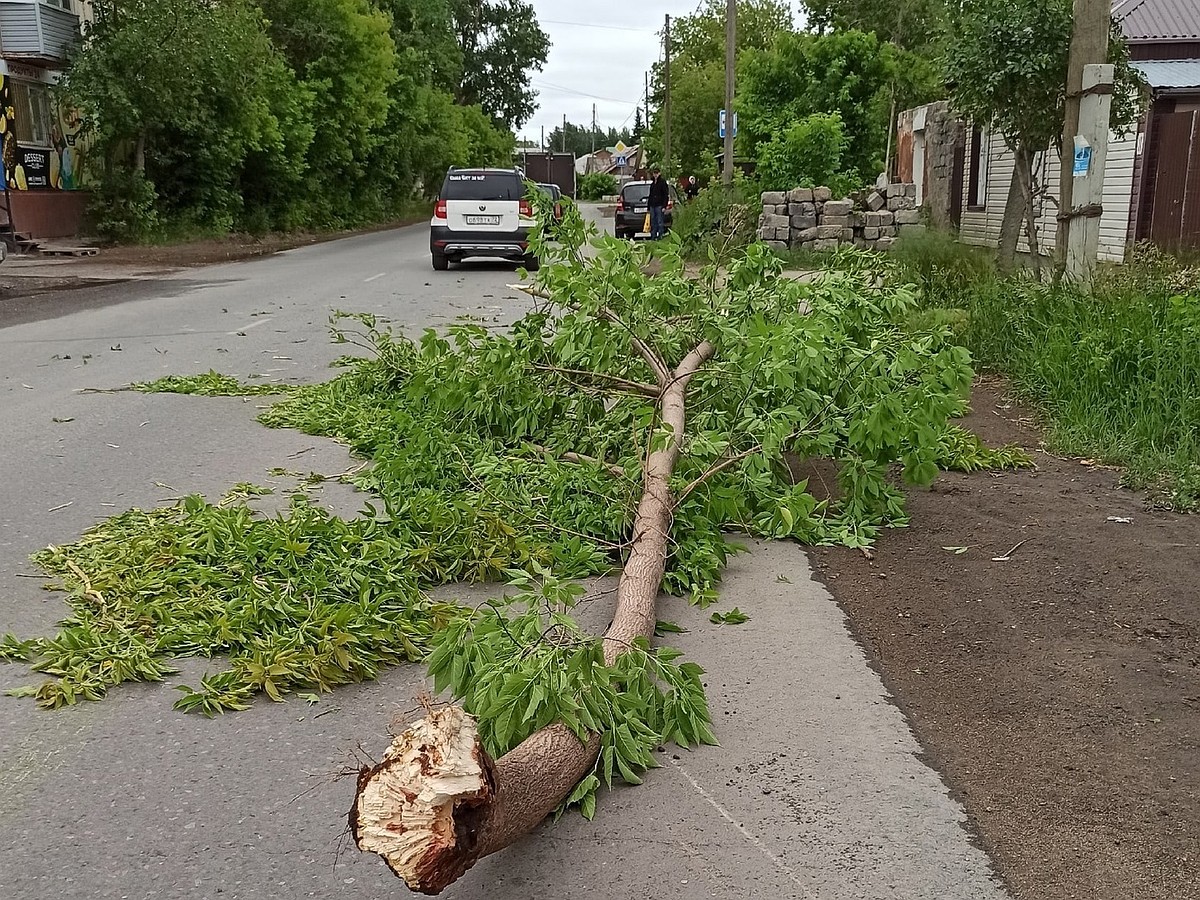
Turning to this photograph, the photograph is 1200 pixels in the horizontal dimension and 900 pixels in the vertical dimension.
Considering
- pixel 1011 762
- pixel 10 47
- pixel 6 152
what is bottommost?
pixel 1011 762

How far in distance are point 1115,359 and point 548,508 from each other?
4043mm

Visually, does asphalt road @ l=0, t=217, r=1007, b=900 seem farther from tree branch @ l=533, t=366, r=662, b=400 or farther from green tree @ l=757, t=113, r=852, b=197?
green tree @ l=757, t=113, r=852, b=197

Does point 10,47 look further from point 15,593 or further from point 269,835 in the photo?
point 269,835

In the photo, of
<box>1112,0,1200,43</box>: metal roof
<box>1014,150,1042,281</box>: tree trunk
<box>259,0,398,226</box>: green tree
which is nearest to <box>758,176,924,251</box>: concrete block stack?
<box>1112,0,1200,43</box>: metal roof

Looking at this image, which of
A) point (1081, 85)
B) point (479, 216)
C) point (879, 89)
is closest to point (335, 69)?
point (479, 216)

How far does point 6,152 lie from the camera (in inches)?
985

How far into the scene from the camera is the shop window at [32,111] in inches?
1032

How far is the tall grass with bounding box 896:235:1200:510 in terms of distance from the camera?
665 cm

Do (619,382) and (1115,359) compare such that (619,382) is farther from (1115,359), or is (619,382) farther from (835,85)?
(835,85)

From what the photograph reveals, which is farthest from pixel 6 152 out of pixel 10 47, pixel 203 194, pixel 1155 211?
pixel 1155 211

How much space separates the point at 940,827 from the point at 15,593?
3.75 meters

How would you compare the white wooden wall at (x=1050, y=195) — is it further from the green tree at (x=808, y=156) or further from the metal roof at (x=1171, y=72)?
the green tree at (x=808, y=156)

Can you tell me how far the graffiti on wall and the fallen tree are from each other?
2139cm

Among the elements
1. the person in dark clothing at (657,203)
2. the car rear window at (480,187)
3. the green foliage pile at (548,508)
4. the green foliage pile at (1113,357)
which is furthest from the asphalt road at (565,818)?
the person in dark clothing at (657,203)
